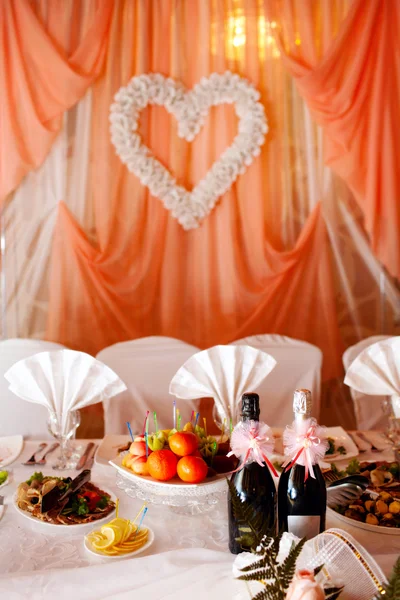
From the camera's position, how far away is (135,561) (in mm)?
1149

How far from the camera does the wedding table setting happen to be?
1.05 meters

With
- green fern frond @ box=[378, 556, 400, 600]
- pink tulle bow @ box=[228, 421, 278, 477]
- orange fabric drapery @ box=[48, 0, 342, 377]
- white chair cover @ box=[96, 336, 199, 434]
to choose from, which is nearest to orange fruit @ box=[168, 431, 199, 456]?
pink tulle bow @ box=[228, 421, 278, 477]

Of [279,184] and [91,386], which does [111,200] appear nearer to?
[279,184]

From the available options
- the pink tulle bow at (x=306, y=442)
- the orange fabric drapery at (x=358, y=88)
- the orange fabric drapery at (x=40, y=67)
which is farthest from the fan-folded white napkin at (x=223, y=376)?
the orange fabric drapery at (x=40, y=67)

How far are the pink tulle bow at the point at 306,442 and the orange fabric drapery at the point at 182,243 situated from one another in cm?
236

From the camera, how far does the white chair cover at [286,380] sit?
2.47 meters

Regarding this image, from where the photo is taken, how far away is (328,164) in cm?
351

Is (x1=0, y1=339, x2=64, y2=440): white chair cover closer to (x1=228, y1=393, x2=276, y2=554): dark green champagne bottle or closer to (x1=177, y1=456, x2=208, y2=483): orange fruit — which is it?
(x1=177, y1=456, x2=208, y2=483): orange fruit

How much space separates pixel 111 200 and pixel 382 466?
230cm

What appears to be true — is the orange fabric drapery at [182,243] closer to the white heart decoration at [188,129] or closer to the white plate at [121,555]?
the white heart decoration at [188,129]

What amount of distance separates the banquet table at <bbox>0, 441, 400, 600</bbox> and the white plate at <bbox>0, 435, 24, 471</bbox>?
140mm

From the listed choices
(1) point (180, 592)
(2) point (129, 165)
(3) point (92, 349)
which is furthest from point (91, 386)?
(2) point (129, 165)

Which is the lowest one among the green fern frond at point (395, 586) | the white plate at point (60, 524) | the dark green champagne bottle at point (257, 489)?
the white plate at point (60, 524)

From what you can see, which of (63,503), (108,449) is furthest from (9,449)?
(63,503)
